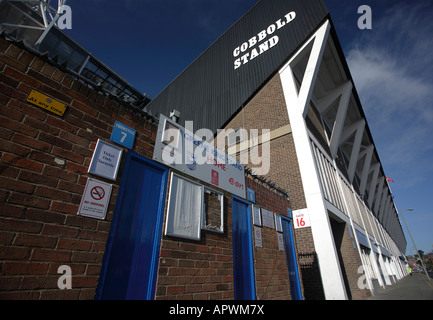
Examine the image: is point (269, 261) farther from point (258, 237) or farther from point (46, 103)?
point (46, 103)

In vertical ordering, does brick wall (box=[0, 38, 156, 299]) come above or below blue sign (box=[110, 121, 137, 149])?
below

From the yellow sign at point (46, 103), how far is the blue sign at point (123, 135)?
1.76 ft

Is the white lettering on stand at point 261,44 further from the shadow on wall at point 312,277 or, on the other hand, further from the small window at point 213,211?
the small window at point 213,211

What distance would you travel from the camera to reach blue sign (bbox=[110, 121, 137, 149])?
249 cm

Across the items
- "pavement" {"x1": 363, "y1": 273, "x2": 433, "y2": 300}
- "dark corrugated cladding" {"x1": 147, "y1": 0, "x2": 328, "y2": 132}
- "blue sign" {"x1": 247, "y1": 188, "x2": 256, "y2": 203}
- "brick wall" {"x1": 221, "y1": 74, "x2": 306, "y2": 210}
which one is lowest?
"pavement" {"x1": 363, "y1": 273, "x2": 433, "y2": 300}

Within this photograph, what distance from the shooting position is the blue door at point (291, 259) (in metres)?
4.60

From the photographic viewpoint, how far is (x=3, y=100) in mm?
1772

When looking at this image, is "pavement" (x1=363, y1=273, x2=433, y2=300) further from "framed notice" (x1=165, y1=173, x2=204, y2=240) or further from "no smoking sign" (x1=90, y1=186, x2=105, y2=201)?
"no smoking sign" (x1=90, y1=186, x2=105, y2=201)

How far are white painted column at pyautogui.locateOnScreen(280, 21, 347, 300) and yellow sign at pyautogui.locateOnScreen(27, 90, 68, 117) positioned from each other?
8025 millimetres

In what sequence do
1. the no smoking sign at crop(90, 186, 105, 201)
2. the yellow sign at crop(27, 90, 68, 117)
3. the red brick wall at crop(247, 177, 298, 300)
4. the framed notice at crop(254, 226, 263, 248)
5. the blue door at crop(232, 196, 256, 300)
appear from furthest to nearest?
the framed notice at crop(254, 226, 263, 248)
the red brick wall at crop(247, 177, 298, 300)
the blue door at crop(232, 196, 256, 300)
the no smoking sign at crop(90, 186, 105, 201)
the yellow sign at crop(27, 90, 68, 117)

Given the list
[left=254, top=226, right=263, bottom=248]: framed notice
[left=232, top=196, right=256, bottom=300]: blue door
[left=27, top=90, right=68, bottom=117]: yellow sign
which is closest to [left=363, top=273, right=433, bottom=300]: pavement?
[left=254, top=226, right=263, bottom=248]: framed notice

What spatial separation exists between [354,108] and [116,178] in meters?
20.1

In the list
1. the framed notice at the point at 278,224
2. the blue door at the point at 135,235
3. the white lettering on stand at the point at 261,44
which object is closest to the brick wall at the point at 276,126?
the white lettering on stand at the point at 261,44

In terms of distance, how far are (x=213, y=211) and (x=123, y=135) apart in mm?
1851
